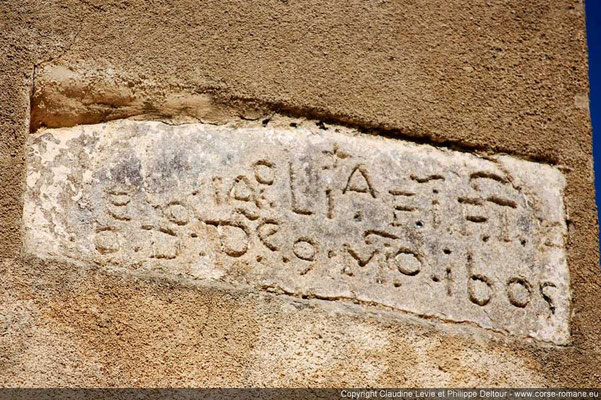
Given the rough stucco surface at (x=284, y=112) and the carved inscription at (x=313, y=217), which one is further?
the carved inscription at (x=313, y=217)

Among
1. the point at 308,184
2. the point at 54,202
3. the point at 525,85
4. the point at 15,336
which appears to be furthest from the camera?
the point at 525,85

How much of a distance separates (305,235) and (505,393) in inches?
21.4

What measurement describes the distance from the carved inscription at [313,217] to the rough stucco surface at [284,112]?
4 cm

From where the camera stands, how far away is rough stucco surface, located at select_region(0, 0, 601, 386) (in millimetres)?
1982

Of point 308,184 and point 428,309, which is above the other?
point 308,184

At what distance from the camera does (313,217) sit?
2191mm

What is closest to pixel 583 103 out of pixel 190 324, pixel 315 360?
pixel 315 360

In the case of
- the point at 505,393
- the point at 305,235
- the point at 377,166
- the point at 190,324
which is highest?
the point at 377,166

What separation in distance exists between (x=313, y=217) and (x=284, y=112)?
0.24 meters

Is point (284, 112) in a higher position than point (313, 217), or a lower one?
higher

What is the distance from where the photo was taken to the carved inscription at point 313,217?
6.89 feet

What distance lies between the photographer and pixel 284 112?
225 cm

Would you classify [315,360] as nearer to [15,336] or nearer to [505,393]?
[505,393]

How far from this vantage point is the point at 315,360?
6.85 feet
